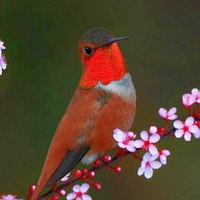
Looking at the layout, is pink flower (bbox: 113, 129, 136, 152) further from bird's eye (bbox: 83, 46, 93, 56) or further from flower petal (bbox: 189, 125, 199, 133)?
bird's eye (bbox: 83, 46, 93, 56)

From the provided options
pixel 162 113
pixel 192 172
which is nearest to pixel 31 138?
pixel 192 172

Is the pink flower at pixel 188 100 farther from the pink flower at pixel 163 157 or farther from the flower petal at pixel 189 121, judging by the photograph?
the pink flower at pixel 163 157

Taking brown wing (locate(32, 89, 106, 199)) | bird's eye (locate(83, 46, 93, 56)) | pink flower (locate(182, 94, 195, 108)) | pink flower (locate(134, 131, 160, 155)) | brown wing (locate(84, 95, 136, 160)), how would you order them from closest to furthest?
pink flower (locate(134, 131, 160, 155)) < pink flower (locate(182, 94, 195, 108)) < brown wing (locate(32, 89, 106, 199)) < brown wing (locate(84, 95, 136, 160)) < bird's eye (locate(83, 46, 93, 56))

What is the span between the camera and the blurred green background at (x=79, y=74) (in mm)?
4543

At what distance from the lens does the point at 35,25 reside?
4984 millimetres

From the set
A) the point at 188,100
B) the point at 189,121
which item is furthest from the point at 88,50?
the point at 189,121

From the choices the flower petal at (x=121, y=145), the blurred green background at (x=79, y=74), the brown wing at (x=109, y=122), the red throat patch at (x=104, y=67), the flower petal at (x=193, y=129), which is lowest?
the flower petal at (x=121, y=145)

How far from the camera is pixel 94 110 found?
2.66 m

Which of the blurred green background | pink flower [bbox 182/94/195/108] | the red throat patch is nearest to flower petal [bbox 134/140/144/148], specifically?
pink flower [bbox 182/94/195/108]

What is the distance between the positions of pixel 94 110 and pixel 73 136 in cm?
16

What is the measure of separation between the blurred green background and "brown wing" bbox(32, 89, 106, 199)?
6.02ft

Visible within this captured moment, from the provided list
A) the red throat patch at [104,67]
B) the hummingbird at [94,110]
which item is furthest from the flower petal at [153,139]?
the red throat patch at [104,67]

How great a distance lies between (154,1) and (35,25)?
3.56ft

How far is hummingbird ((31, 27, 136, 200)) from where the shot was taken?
256 centimetres
